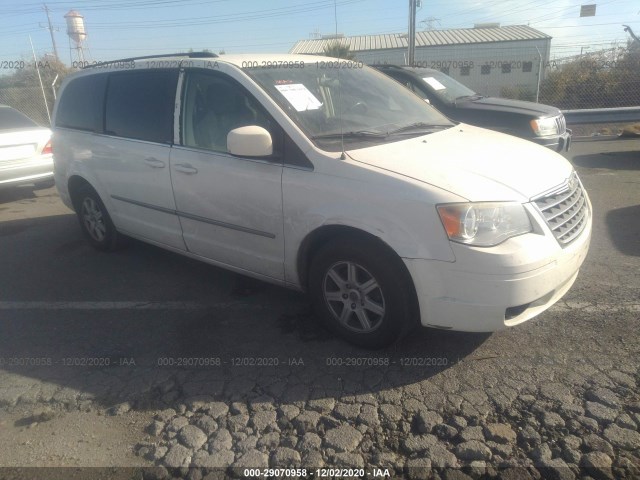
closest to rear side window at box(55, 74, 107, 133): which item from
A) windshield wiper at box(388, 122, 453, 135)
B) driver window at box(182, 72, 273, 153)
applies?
driver window at box(182, 72, 273, 153)

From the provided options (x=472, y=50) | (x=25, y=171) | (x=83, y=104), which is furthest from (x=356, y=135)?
(x=472, y=50)

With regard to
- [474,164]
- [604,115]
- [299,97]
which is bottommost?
[604,115]

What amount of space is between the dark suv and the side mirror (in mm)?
5046

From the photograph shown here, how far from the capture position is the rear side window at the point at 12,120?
8.00 m

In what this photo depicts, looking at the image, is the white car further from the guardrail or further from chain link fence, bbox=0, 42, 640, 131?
the guardrail

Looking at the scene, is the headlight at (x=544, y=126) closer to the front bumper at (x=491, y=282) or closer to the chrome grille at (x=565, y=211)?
the chrome grille at (x=565, y=211)

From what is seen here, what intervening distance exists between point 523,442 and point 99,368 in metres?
2.54

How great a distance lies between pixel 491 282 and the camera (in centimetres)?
273

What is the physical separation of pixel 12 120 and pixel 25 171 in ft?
3.35

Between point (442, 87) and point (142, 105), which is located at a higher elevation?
point (142, 105)

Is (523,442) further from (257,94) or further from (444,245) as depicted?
(257,94)

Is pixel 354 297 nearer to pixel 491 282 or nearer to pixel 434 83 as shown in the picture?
pixel 491 282

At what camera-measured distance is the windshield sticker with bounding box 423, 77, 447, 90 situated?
7.95m

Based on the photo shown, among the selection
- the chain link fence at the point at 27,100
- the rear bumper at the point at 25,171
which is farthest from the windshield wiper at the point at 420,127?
the chain link fence at the point at 27,100
